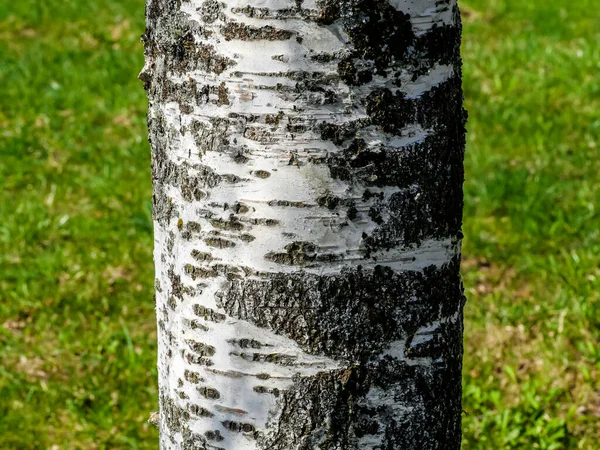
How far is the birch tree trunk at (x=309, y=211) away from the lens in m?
1.68

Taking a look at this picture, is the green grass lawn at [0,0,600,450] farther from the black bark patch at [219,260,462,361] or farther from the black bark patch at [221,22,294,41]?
the black bark patch at [221,22,294,41]

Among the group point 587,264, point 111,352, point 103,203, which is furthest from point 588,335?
point 103,203

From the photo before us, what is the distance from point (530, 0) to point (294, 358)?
7.83m

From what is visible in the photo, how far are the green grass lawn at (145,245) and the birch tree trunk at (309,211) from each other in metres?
1.91

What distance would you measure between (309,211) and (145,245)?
3425 millimetres

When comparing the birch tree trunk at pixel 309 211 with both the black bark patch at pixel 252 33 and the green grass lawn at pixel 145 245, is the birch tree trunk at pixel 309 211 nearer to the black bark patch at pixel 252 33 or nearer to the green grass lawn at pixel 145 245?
the black bark patch at pixel 252 33

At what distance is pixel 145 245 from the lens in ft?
16.4

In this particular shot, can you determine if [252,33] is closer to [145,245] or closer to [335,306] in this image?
[335,306]

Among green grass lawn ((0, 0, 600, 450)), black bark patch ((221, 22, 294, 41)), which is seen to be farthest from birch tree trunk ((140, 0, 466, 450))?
green grass lawn ((0, 0, 600, 450))

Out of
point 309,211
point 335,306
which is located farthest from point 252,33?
point 335,306

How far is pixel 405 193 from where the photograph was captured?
1.75 meters

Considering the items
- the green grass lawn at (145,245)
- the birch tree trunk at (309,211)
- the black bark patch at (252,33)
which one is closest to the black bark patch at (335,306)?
the birch tree trunk at (309,211)

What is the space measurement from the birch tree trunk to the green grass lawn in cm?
191

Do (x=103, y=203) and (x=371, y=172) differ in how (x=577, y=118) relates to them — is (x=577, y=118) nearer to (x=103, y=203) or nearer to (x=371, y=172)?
(x=103, y=203)
